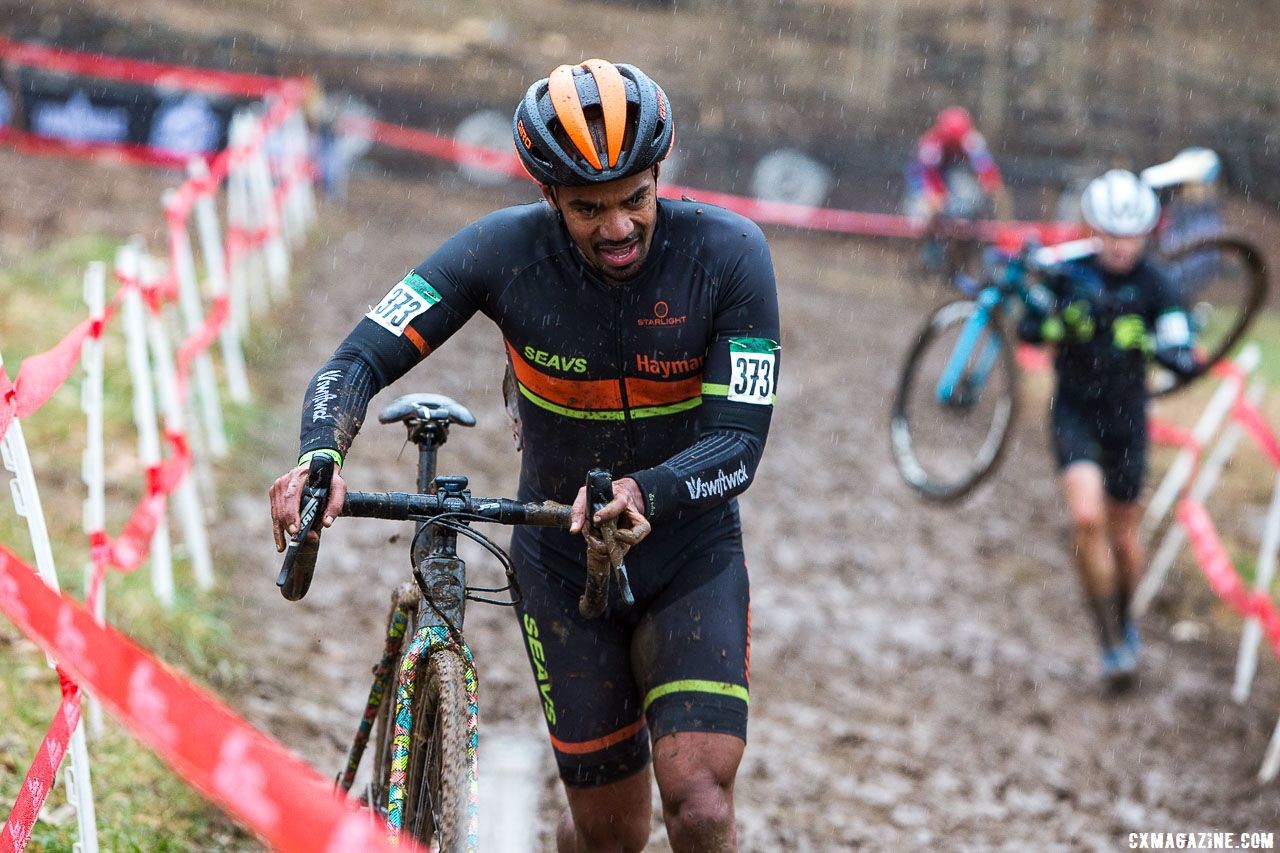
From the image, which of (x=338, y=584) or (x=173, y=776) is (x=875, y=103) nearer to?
(x=338, y=584)

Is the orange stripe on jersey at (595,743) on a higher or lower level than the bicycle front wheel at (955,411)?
lower

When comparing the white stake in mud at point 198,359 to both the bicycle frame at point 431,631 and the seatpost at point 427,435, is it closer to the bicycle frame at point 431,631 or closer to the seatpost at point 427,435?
the seatpost at point 427,435

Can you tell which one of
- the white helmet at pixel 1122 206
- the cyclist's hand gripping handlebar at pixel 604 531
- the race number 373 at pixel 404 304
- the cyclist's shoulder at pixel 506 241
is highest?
the white helmet at pixel 1122 206

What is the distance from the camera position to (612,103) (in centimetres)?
338

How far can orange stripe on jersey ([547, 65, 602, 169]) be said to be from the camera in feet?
11.0

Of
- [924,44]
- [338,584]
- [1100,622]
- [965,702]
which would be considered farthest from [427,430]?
[924,44]

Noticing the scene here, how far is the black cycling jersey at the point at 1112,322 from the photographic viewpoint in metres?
7.43

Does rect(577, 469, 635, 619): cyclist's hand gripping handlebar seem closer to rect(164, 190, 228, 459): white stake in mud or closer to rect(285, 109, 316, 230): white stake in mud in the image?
rect(164, 190, 228, 459): white stake in mud

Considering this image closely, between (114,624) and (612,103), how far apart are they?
3682 millimetres

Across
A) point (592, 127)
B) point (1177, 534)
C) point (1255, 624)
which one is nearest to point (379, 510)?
point (592, 127)

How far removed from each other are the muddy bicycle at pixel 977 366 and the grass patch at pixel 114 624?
4723mm

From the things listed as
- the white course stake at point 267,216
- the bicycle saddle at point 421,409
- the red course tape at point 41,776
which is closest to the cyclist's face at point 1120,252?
the bicycle saddle at point 421,409

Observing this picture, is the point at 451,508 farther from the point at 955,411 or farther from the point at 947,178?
the point at 947,178

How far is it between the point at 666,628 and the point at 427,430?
87 centimetres
